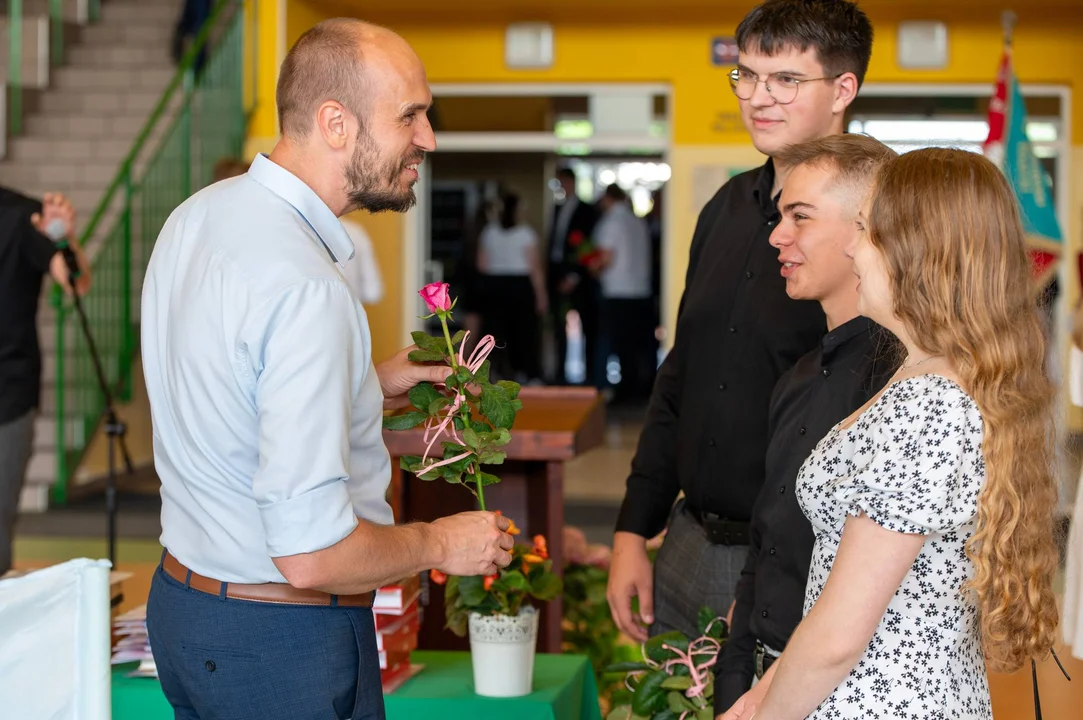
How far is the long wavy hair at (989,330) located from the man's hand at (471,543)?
659mm

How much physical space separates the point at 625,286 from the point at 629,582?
28.8 ft

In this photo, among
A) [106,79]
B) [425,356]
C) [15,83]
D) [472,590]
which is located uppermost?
[106,79]

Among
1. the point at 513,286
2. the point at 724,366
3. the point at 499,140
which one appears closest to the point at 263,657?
the point at 724,366

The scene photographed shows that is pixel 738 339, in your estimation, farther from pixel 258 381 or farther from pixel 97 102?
pixel 97 102

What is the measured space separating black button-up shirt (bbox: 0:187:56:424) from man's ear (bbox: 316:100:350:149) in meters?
2.84

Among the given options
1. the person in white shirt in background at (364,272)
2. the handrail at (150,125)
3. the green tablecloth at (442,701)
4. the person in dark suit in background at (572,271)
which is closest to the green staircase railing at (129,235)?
the handrail at (150,125)

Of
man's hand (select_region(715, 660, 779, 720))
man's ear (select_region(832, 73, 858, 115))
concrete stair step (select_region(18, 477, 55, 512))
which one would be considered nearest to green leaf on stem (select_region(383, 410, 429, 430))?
man's hand (select_region(715, 660, 779, 720))

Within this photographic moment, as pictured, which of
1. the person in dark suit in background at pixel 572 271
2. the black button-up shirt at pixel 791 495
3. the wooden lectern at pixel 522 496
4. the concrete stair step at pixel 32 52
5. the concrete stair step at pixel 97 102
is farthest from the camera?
the person in dark suit in background at pixel 572 271

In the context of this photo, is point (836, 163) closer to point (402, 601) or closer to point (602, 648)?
point (402, 601)

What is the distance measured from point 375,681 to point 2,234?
10.2 ft

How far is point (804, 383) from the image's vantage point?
201 centimetres

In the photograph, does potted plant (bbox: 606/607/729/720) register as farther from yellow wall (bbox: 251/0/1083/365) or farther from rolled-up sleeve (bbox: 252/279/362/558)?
yellow wall (bbox: 251/0/1083/365)

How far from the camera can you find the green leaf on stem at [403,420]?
6.42ft

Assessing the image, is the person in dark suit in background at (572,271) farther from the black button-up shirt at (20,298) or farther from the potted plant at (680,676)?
the potted plant at (680,676)
